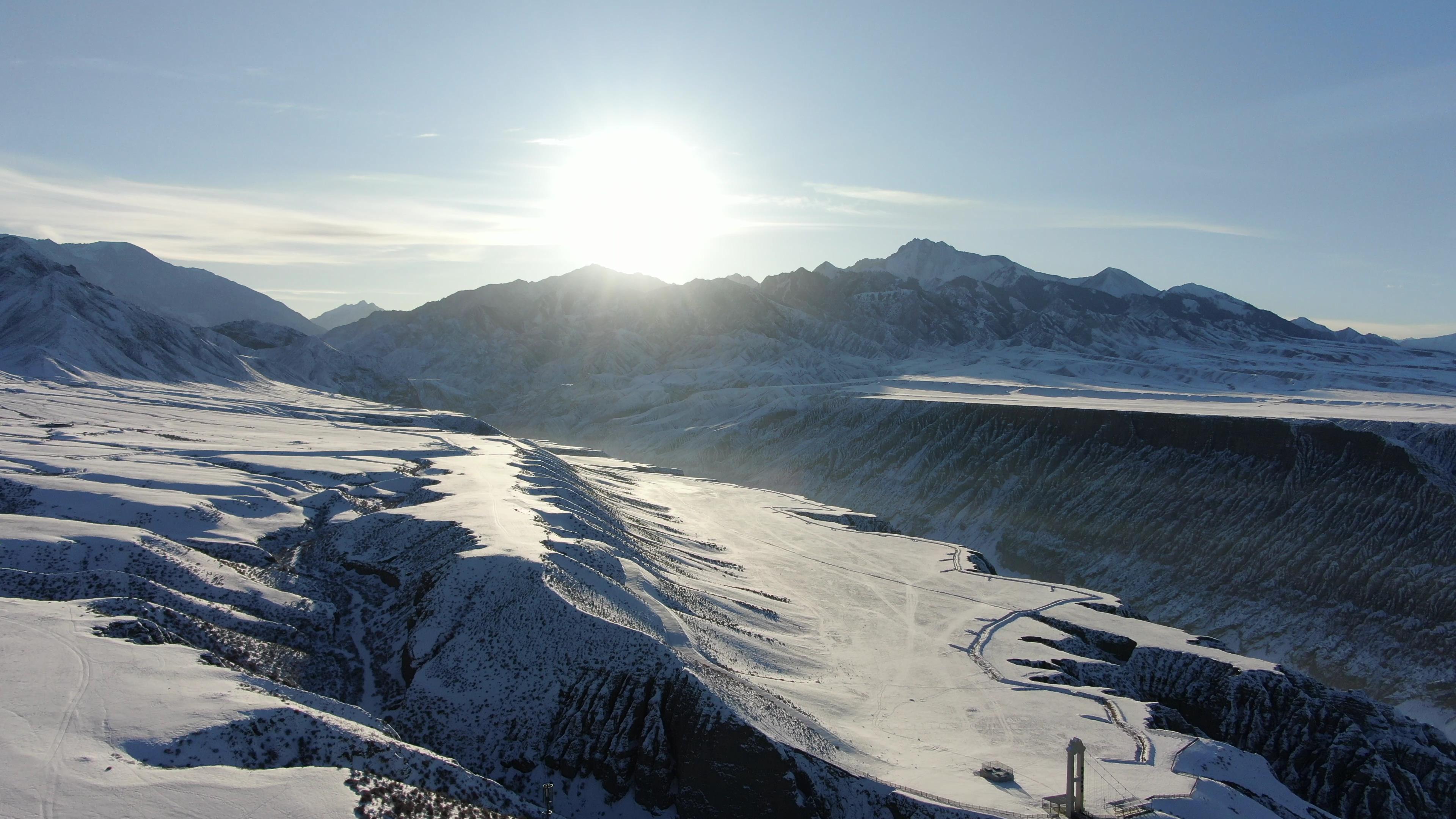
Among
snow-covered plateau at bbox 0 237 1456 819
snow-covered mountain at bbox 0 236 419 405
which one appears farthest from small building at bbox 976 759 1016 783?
snow-covered mountain at bbox 0 236 419 405

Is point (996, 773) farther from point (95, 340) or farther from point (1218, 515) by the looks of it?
point (95, 340)

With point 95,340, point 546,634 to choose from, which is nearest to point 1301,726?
point 546,634

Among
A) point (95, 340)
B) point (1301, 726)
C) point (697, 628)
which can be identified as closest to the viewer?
point (1301, 726)

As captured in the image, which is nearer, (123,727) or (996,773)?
(123,727)

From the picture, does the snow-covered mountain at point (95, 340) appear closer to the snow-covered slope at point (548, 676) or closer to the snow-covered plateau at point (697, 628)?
the snow-covered plateau at point (697, 628)

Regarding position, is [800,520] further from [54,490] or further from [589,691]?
[54,490]

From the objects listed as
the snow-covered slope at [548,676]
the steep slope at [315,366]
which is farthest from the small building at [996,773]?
the steep slope at [315,366]

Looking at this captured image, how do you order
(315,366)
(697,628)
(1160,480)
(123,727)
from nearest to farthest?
(123,727), (697,628), (1160,480), (315,366)
